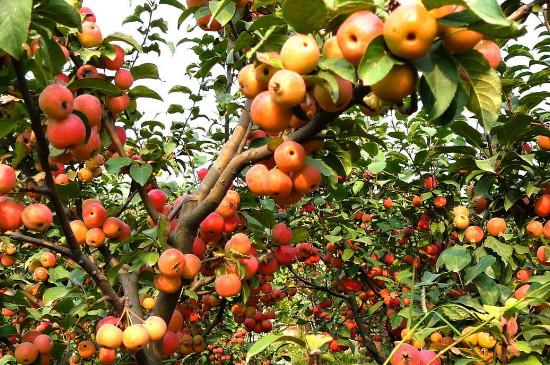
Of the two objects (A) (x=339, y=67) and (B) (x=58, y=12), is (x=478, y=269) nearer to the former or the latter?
(A) (x=339, y=67)

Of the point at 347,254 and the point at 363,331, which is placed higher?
the point at 347,254

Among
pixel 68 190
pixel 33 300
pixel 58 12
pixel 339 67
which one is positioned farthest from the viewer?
pixel 33 300

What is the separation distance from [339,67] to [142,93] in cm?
112

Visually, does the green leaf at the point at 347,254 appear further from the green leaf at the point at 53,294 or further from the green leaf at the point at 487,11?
the green leaf at the point at 487,11

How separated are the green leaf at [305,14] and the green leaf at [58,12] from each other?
62cm

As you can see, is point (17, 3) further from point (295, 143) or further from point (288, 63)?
point (295, 143)

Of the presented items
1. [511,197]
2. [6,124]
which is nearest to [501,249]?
[511,197]

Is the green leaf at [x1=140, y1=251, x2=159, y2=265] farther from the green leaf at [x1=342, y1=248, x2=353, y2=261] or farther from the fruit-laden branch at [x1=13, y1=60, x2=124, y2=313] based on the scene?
the green leaf at [x1=342, y1=248, x2=353, y2=261]

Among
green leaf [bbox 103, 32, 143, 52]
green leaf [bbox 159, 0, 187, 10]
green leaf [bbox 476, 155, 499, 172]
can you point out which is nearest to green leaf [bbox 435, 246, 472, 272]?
green leaf [bbox 476, 155, 499, 172]

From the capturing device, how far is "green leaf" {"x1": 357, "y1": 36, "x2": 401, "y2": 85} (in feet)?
2.61

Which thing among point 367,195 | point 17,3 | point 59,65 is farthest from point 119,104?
point 367,195

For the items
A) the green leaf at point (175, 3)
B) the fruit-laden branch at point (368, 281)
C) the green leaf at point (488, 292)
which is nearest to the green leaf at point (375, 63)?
the green leaf at point (488, 292)

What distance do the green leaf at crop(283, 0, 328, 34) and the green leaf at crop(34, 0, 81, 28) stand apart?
2.02 feet

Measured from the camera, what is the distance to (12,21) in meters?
0.90
